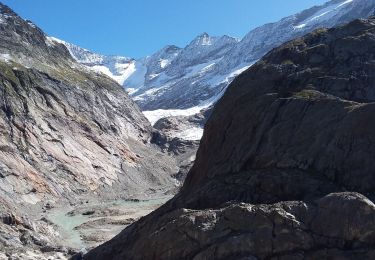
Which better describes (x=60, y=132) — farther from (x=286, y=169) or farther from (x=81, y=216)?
(x=286, y=169)

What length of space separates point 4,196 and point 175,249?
2531 inches

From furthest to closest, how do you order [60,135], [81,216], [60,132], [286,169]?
[60,132] → [60,135] → [81,216] → [286,169]

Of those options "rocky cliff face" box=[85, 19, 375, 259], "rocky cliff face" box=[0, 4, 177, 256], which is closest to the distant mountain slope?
"rocky cliff face" box=[0, 4, 177, 256]

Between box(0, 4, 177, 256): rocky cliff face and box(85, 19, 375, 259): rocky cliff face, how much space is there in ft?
101

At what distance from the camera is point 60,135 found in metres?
124

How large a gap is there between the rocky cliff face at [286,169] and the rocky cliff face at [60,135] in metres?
30.7

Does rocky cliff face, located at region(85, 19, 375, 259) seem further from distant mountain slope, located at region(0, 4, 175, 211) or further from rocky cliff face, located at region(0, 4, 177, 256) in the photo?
distant mountain slope, located at region(0, 4, 175, 211)

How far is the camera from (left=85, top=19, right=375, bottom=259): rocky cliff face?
2855 cm

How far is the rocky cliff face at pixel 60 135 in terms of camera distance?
4038 inches

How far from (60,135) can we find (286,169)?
312 feet

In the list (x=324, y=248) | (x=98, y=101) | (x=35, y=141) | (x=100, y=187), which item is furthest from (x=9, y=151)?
(x=324, y=248)

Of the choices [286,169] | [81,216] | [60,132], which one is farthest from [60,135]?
[286,169]

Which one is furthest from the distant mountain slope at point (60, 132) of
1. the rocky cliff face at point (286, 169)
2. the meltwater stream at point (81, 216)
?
the rocky cliff face at point (286, 169)

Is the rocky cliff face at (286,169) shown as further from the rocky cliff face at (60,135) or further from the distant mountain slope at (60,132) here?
the distant mountain slope at (60,132)
